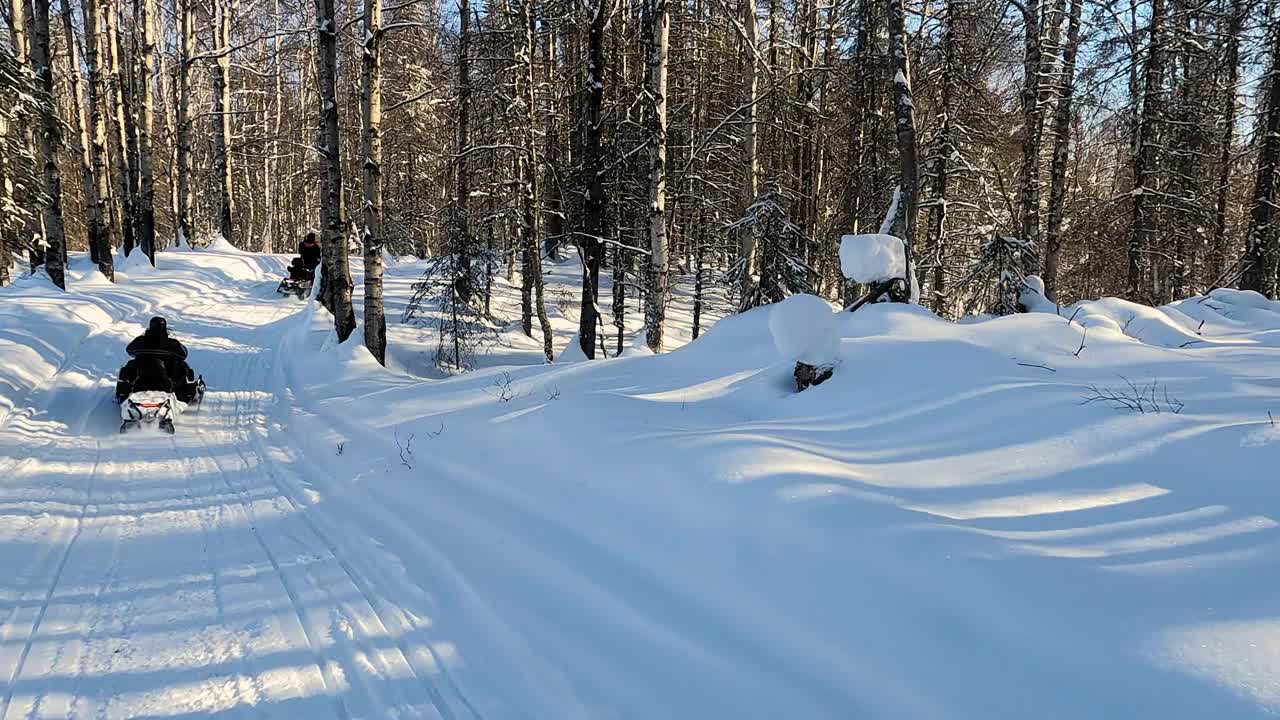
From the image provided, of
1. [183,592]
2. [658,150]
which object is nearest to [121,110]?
[658,150]

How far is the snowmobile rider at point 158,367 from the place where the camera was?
8297 mm

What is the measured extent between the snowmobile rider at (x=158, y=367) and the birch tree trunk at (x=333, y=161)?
3026 millimetres

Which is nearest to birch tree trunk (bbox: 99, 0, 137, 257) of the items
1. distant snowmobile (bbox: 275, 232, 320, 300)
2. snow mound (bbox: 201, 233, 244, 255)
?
snow mound (bbox: 201, 233, 244, 255)

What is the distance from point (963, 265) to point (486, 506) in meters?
16.5

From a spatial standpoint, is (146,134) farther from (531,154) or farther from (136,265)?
(531,154)

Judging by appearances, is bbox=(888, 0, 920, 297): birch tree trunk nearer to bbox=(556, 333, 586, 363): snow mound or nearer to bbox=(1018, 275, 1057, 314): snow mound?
bbox=(1018, 275, 1057, 314): snow mound

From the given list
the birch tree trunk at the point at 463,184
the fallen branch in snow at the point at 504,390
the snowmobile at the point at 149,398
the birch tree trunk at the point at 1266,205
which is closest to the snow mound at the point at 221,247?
the birch tree trunk at the point at 463,184

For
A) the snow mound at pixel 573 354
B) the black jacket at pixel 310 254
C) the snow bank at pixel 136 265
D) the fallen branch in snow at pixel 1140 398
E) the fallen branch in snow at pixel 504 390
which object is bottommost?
the snow mound at pixel 573 354

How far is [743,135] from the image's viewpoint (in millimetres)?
15992

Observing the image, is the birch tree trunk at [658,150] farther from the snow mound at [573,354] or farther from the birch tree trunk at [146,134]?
the birch tree trunk at [146,134]

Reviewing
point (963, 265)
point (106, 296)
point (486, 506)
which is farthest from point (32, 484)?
point (963, 265)

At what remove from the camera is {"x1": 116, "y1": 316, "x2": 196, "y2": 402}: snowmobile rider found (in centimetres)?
830

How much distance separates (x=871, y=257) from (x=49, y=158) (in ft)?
60.0

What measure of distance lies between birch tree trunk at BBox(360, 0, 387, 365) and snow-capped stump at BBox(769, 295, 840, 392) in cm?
729
